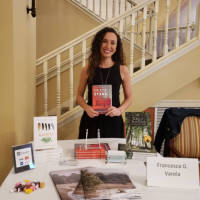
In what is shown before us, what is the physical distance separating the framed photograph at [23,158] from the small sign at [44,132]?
0.24 feet

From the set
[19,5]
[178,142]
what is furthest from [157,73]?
[19,5]

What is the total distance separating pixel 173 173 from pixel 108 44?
0.93 m

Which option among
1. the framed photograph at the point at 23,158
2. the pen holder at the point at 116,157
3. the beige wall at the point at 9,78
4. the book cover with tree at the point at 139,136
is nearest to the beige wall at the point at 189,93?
the book cover with tree at the point at 139,136

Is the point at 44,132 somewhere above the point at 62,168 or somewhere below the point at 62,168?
above

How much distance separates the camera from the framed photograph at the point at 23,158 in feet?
3.02

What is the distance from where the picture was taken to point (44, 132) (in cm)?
104

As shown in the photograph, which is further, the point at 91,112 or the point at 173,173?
the point at 91,112

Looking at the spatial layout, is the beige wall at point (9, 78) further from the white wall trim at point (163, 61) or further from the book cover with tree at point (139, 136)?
the white wall trim at point (163, 61)

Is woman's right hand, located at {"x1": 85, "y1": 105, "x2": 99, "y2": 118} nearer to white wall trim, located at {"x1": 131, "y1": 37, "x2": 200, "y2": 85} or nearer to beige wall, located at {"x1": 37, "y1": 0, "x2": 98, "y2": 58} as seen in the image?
white wall trim, located at {"x1": 131, "y1": 37, "x2": 200, "y2": 85}

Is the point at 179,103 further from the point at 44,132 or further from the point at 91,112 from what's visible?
the point at 44,132

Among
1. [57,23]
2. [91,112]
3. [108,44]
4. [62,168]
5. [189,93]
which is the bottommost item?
[62,168]

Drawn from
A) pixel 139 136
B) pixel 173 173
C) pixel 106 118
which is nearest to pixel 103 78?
pixel 106 118

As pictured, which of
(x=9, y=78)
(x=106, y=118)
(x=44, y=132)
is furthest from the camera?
(x=106, y=118)

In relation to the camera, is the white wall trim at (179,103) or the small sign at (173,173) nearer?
the small sign at (173,173)
